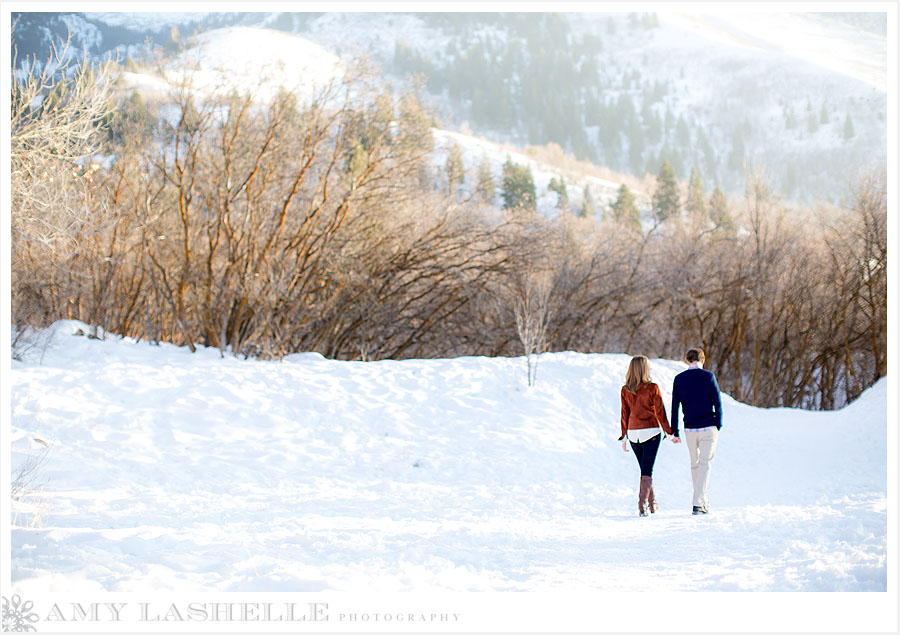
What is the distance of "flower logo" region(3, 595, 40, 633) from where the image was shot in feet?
10.8

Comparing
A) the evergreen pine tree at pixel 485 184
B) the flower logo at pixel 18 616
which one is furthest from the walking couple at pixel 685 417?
the evergreen pine tree at pixel 485 184

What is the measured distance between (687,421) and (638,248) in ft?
57.8

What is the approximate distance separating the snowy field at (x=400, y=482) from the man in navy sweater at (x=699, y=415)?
1.15 ft

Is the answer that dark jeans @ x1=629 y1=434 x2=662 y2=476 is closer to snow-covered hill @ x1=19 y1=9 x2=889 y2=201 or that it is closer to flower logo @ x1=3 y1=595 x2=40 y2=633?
flower logo @ x1=3 y1=595 x2=40 y2=633

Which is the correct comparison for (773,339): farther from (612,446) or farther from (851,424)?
(612,446)

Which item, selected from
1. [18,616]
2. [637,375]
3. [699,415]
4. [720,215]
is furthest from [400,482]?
[720,215]

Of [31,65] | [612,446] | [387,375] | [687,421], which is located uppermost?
[31,65]

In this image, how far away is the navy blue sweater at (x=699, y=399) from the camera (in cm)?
545

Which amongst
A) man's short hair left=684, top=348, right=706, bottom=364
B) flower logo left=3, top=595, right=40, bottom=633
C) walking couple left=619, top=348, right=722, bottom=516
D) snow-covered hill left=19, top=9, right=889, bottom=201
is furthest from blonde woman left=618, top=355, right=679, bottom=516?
snow-covered hill left=19, top=9, right=889, bottom=201

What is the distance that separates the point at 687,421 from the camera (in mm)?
5578

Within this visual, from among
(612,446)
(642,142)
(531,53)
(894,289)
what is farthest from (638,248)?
(642,142)

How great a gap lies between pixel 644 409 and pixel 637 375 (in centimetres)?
31

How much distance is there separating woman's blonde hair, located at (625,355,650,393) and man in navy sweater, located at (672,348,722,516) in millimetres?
270

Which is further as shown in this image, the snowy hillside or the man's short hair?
the snowy hillside
